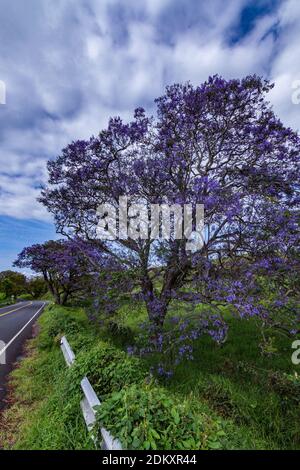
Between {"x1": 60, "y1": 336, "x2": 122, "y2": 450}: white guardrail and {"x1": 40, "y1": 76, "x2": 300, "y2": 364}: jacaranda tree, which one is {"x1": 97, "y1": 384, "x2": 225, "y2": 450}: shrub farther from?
{"x1": 40, "y1": 76, "x2": 300, "y2": 364}: jacaranda tree

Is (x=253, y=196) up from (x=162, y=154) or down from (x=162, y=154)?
down

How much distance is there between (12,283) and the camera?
48031mm

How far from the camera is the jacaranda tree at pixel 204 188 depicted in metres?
5.70

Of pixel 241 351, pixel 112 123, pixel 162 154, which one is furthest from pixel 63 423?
pixel 112 123

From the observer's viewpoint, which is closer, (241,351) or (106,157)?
(241,351)

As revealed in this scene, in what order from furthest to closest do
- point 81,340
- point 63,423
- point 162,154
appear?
point 162,154 → point 81,340 → point 63,423

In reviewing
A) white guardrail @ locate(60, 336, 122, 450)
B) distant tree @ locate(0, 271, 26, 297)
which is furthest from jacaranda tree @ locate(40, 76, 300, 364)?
distant tree @ locate(0, 271, 26, 297)

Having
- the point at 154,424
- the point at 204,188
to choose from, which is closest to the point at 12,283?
the point at 204,188

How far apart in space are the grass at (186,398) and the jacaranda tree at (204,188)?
900 mm

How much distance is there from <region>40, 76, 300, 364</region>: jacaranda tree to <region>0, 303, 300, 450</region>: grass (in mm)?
900
